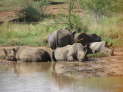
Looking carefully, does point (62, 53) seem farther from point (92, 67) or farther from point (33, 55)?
point (92, 67)

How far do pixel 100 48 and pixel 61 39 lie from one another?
5.24 ft

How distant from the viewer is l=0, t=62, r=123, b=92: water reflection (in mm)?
12703

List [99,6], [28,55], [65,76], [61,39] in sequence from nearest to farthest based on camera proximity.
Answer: [65,76] < [28,55] < [61,39] < [99,6]

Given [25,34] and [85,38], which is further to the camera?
[25,34]

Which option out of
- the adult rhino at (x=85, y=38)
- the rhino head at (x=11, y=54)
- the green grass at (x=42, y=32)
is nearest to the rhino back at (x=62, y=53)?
the rhino head at (x=11, y=54)

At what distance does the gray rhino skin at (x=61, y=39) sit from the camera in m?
18.7

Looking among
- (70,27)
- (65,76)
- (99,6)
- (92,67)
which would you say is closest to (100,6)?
(99,6)

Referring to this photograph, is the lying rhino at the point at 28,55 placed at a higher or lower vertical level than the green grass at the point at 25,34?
higher

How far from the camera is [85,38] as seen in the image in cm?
1908

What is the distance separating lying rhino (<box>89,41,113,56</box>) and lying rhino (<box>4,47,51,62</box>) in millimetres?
2004

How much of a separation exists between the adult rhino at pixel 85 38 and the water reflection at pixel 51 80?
269 cm

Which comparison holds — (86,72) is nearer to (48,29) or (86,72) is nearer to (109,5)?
(48,29)

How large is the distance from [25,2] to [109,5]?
7.15 meters

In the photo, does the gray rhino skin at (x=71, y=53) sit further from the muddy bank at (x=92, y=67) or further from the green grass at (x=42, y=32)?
the green grass at (x=42, y=32)
